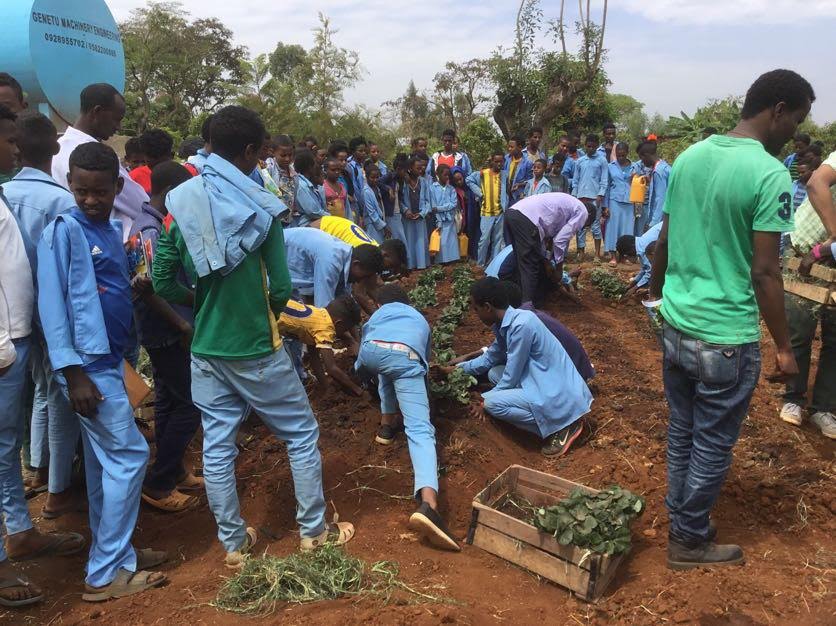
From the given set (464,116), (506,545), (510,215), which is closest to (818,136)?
(464,116)

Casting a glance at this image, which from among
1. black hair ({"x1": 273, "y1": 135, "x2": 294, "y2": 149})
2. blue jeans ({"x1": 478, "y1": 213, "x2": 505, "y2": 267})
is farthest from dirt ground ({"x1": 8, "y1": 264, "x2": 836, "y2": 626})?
blue jeans ({"x1": 478, "y1": 213, "x2": 505, "y2": 267})

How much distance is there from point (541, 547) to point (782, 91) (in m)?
2.38

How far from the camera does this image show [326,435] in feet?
15.4

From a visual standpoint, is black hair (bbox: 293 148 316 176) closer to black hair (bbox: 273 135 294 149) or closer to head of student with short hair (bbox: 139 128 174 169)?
black hair (bbox: 273 135 294 149)

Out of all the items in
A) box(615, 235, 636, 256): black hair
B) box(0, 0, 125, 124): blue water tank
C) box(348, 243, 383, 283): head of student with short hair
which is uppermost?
box(0, 0, 125, 124): blue water tank

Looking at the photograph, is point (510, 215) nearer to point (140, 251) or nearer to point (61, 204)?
point (140, 251)

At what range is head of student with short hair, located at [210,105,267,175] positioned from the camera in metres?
2.92

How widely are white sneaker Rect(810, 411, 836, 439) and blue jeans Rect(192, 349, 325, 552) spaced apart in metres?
3.79

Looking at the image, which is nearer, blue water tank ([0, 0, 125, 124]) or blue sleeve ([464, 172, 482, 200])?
blue water tank ([0, 0, 125, 124])

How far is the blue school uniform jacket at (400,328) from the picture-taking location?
4.18 metres

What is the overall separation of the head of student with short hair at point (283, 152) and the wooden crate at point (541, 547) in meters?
4.78

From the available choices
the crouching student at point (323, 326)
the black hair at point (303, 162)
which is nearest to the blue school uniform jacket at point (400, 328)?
the crouching student at point (323, 326)

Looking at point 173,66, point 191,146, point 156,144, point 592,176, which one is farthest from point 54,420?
point 173,66

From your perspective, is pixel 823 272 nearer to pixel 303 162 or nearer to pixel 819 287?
pixel 819 287
